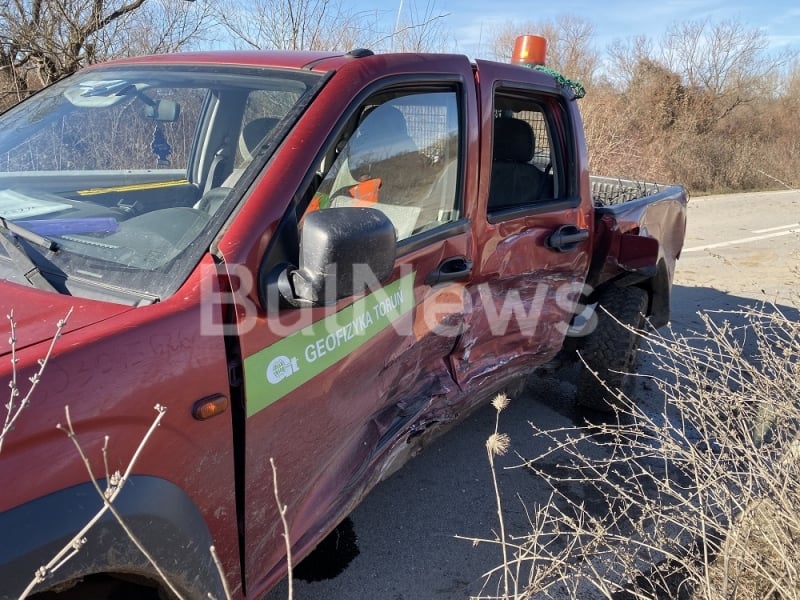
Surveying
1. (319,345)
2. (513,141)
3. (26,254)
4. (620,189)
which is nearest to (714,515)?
(319,345)

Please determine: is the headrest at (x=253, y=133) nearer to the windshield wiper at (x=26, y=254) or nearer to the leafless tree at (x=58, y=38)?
the windshield wiper at (x=26, y=254)

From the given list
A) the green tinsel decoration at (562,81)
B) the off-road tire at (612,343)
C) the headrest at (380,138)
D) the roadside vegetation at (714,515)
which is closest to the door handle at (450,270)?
the headrest at (380,138)

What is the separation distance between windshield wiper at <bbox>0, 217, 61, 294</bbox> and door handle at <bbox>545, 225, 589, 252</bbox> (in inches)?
84.9

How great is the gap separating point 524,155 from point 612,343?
124cm

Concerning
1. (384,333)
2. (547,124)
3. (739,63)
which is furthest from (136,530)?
(739,63)

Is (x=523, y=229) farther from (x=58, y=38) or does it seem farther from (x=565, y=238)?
(x=58, y=38)

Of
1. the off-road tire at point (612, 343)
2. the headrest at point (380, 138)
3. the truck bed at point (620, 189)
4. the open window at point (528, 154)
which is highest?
the headrest at point (380, 138)

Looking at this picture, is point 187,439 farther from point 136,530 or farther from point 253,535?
point 253,535

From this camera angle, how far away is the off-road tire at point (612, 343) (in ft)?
12.3

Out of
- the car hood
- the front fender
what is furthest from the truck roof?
the front fender

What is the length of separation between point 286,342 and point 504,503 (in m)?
1.91

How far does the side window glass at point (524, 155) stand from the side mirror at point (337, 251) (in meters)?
1.61

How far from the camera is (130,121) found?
2.35 meters

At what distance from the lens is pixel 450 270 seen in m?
2.42
